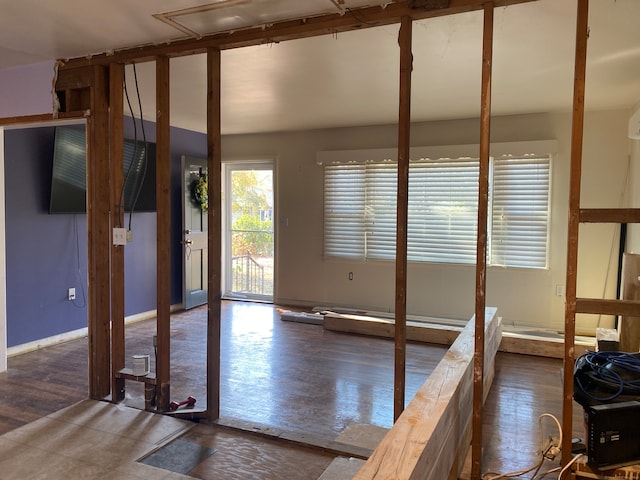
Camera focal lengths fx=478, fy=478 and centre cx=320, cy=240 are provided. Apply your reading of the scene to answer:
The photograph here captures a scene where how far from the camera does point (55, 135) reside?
15.6ft

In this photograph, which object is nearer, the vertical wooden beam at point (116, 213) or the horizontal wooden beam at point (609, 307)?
the horizontal wooden beam at point (609, 307)

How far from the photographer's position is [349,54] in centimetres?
338

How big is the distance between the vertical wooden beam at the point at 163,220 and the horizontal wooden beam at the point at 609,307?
Answer: 240 centimetres

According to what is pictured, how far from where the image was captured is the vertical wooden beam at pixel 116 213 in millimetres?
3316

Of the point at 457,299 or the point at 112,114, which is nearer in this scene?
the point at 112,114

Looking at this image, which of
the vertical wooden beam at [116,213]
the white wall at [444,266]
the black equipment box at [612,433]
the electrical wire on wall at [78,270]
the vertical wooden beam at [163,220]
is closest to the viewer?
the black equipment box at [612,433]

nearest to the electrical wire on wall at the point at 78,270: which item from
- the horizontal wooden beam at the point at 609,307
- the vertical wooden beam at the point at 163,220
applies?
the vertical wooden beam at the point at 163,220

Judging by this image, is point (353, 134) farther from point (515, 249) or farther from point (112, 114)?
point (112, 114)

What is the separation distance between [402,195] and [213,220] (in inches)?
49.2

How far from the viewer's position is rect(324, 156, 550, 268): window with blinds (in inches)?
223

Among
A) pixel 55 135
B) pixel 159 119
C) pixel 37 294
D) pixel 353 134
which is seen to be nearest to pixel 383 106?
pixel 353 134

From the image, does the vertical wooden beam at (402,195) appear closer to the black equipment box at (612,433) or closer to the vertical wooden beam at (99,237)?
the black equipment box at (612,433)

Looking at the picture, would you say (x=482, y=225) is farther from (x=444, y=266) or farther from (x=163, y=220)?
(x=444, y=266)

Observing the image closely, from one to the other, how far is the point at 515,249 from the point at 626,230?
1144 mm
